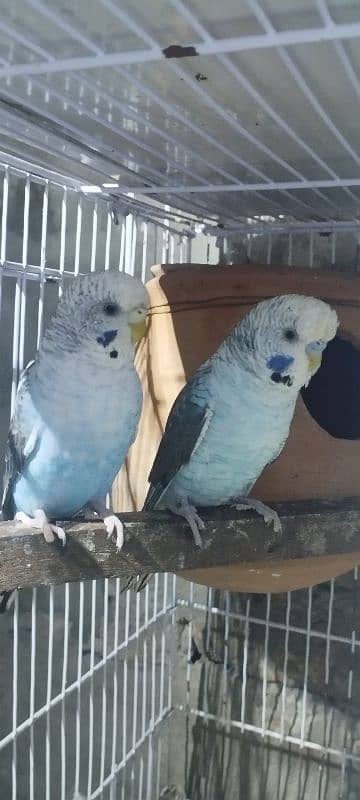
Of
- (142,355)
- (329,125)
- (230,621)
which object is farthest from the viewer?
(230,621)

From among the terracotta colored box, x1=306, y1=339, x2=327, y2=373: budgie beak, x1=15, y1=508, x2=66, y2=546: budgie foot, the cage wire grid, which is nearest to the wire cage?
the cage wire grid

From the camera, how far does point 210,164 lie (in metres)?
0.89

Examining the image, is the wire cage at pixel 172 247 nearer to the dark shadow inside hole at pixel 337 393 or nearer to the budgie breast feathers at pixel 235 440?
the dark shadow inside hole at pixel 337 393

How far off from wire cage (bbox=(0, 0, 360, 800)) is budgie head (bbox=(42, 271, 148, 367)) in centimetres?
18

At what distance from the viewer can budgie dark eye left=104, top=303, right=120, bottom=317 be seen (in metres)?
0.78

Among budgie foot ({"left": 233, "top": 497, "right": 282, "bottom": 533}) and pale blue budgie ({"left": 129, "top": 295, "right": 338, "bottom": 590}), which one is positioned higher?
pale blue budgie ({"left": 129, "top": 295, "right": 338, "bottom": 590})

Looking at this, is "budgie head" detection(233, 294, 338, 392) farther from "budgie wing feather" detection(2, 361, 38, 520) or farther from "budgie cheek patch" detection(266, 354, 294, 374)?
"budgie wing feather" detection(2, 361, 38, 520)

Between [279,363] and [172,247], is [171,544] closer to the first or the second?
[279,363]

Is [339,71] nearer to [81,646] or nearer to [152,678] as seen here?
[81,646]

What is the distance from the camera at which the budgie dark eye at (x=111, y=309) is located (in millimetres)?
779

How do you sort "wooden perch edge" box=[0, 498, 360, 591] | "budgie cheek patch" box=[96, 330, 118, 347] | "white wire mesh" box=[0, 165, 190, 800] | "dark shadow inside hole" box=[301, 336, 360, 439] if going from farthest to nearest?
"dark shadow inside hole" box=[301, 336, 360, 439], "white wire mesh" box=[0, 165, 190, 800], "budgie cheek patch" box=[96, 330, 118, 347], "wooden perch edge" box=[0, 498, 360, 591]

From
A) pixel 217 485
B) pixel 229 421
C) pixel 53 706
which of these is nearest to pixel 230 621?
pixel 53 706

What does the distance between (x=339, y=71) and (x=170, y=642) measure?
1.25 metres

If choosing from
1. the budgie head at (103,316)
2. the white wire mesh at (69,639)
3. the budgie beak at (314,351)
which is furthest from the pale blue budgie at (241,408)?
the white wire mesh at (69,639)
